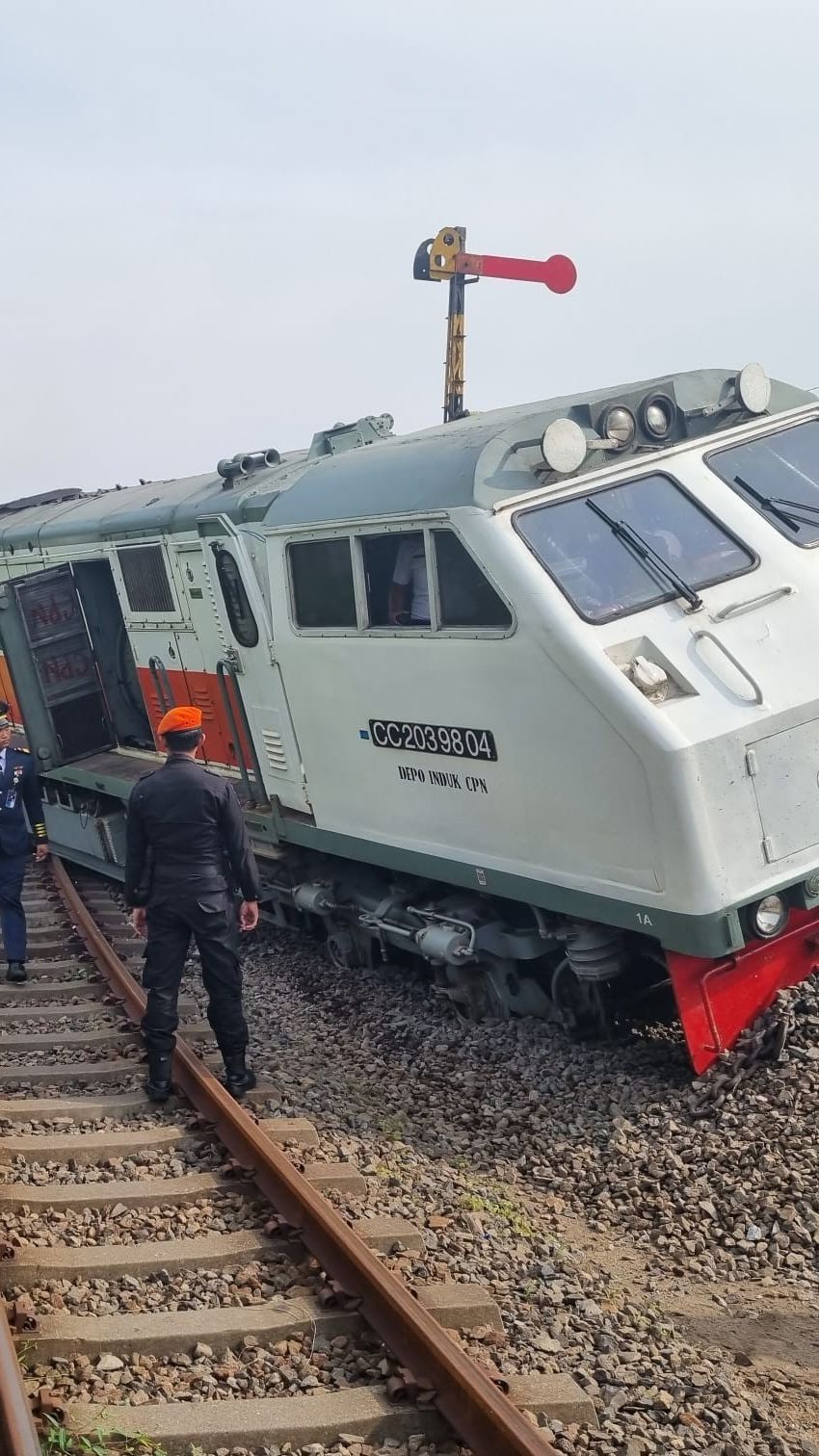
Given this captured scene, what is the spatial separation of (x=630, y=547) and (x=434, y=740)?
4.80 feet

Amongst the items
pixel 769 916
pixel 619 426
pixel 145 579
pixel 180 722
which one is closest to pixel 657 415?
pixel 619 426

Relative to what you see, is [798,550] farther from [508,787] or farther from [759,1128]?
[759,1128]

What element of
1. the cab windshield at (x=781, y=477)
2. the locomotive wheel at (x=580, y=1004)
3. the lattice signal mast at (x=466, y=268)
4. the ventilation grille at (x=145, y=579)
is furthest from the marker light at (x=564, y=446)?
the lattice signal mast at (x=466, y=268)

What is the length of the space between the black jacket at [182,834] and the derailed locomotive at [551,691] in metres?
1.18

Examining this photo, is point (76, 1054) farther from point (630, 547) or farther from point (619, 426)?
point (619, 426)

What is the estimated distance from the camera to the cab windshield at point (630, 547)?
6.43 metres

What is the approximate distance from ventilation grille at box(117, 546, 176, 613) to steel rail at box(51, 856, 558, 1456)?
13.7 feet

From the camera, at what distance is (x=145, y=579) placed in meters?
10.6

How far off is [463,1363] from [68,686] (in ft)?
29.8

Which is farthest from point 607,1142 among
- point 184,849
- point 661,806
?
point 184,849

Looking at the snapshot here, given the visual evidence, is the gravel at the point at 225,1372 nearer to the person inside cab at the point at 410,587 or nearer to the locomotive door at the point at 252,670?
the person inside cab at the point at 410,587

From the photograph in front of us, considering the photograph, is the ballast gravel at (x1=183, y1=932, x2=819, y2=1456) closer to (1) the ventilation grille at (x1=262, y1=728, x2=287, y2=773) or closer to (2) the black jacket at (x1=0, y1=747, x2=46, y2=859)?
(1) the ventilation grille at (x1=262, y1=728, x2=287, y2=773)

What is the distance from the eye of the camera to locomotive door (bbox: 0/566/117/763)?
11.9m

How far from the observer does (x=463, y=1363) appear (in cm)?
411
